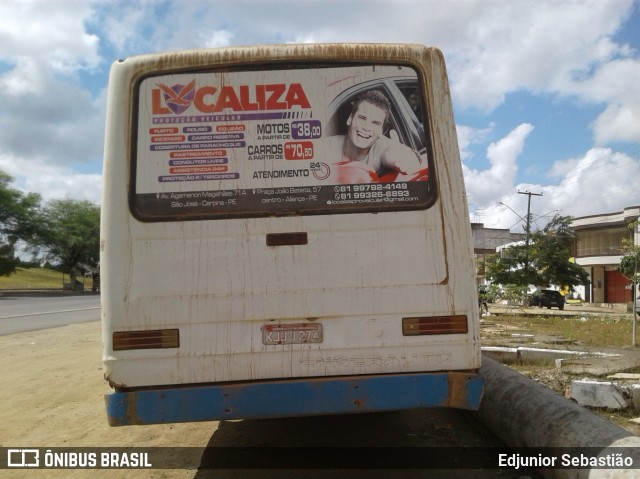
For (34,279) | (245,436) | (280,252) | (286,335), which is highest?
(34,279)

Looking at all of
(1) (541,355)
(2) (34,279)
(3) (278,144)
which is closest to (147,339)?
(3) (278,144)

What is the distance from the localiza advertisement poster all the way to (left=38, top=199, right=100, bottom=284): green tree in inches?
2000

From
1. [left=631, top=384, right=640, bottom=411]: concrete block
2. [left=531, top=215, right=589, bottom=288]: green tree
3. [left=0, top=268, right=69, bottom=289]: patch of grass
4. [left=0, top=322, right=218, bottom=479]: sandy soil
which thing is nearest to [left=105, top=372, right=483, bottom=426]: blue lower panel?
[left=0, top=322, right=218, bottom=479]: sandy soil

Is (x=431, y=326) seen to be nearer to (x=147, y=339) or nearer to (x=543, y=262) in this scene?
(x=147, y=339)

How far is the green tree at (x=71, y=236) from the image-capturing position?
2061 inches

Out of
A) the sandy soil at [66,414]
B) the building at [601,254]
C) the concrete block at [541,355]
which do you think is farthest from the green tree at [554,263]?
the sandy soil at [66,414]

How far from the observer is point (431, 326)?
372 centimetres

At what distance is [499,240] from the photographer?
77.8m

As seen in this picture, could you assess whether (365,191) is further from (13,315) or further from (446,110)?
(13,315)

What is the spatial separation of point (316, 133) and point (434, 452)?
2835 millimetres

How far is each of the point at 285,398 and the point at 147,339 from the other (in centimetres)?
94

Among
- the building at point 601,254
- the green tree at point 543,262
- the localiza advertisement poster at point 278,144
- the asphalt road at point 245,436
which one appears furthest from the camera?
the building at point 601,254

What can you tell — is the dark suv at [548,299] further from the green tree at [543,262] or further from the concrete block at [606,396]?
the concrete block at [606,396]

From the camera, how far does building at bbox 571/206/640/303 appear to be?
46.0 meters
